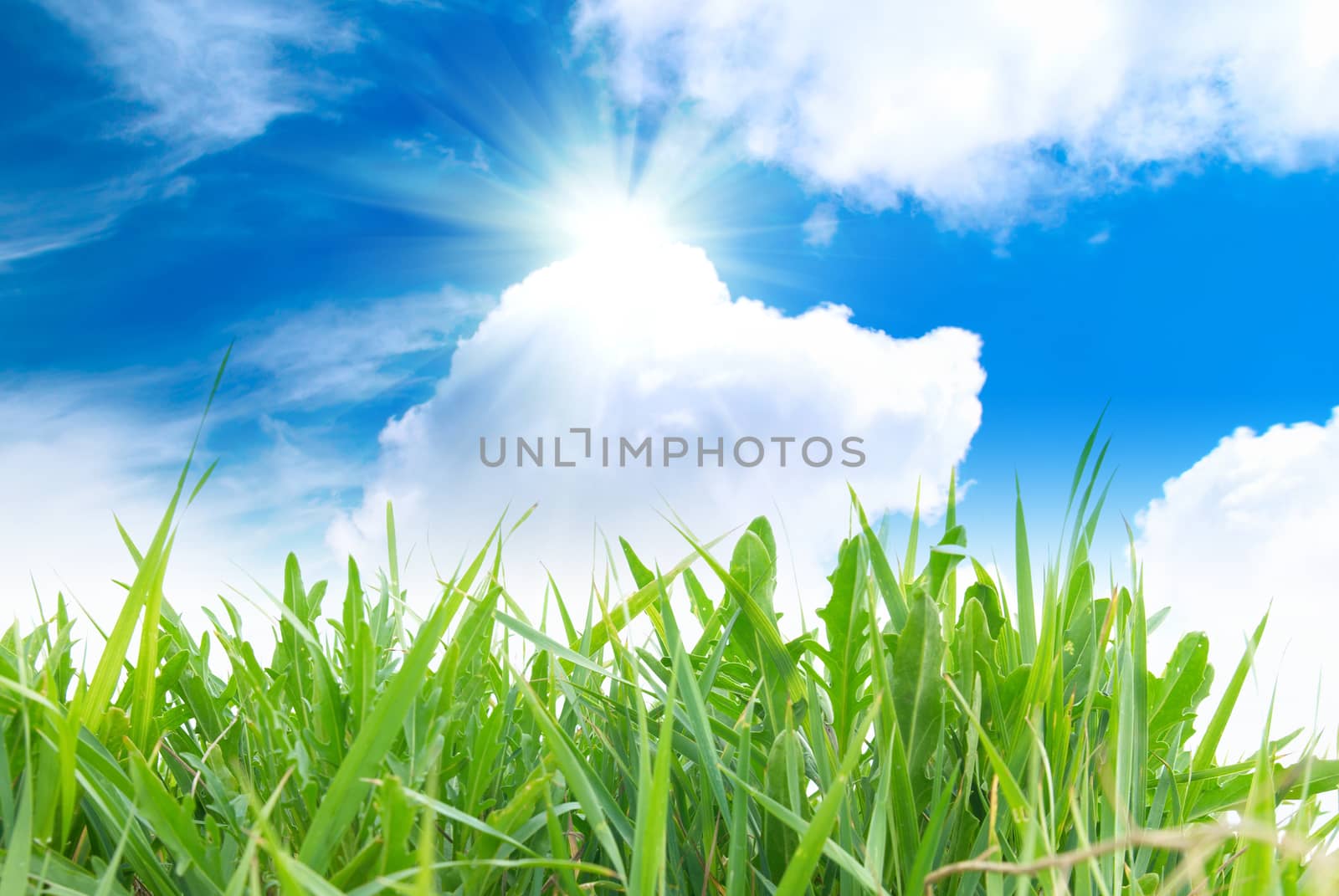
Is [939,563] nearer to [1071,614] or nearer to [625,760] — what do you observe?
[1071,614]

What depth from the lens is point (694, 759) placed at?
1052 millimetres

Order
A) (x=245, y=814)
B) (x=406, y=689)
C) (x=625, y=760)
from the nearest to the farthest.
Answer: (x=406, y=689) < (x=245, y=814) < (x=625, y=760)

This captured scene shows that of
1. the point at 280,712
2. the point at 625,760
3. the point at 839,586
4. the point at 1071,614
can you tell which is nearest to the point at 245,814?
→ the point at 280,712

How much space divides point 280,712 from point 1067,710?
882 millimetres

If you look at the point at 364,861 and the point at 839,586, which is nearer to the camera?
the point at 364,861

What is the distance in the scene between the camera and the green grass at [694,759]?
78 cm

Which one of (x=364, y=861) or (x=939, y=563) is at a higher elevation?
(x=939, y=563)

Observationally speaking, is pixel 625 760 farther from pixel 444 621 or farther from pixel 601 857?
pixel 444 621

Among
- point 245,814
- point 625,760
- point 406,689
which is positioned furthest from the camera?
point 625,760

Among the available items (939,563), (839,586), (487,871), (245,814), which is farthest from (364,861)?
(939,563)

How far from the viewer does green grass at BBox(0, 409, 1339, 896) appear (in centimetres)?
78

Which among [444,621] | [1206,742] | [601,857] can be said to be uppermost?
[444,621]

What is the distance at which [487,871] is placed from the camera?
821 millimetres

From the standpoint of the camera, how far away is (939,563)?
41.5 inches
